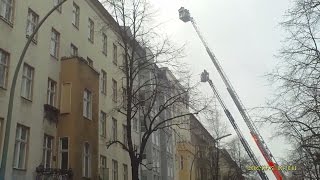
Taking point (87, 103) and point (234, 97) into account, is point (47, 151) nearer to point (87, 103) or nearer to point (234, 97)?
point (87, 103)

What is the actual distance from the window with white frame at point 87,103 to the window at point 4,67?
24.2 feet

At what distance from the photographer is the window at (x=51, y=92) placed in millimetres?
26217

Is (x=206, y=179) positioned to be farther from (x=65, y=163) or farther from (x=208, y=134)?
(x=65, y=163)

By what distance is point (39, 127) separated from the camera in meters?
24.3

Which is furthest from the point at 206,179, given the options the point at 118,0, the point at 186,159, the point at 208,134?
the point at 118,0

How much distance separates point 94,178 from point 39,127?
6.25 metres

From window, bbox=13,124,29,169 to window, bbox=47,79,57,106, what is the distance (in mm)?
3416

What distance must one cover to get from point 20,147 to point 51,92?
4.96m

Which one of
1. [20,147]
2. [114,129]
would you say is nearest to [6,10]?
[20,147]

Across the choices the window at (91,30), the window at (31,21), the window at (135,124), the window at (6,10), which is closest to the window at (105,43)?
the window at (91,30)

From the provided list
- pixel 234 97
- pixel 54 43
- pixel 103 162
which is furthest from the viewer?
pixel 234 97

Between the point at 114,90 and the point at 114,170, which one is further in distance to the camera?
the point at 114,90

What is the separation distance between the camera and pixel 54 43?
2786 centimetres

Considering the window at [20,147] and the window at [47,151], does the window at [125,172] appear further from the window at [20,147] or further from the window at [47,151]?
the window at [20,147]
